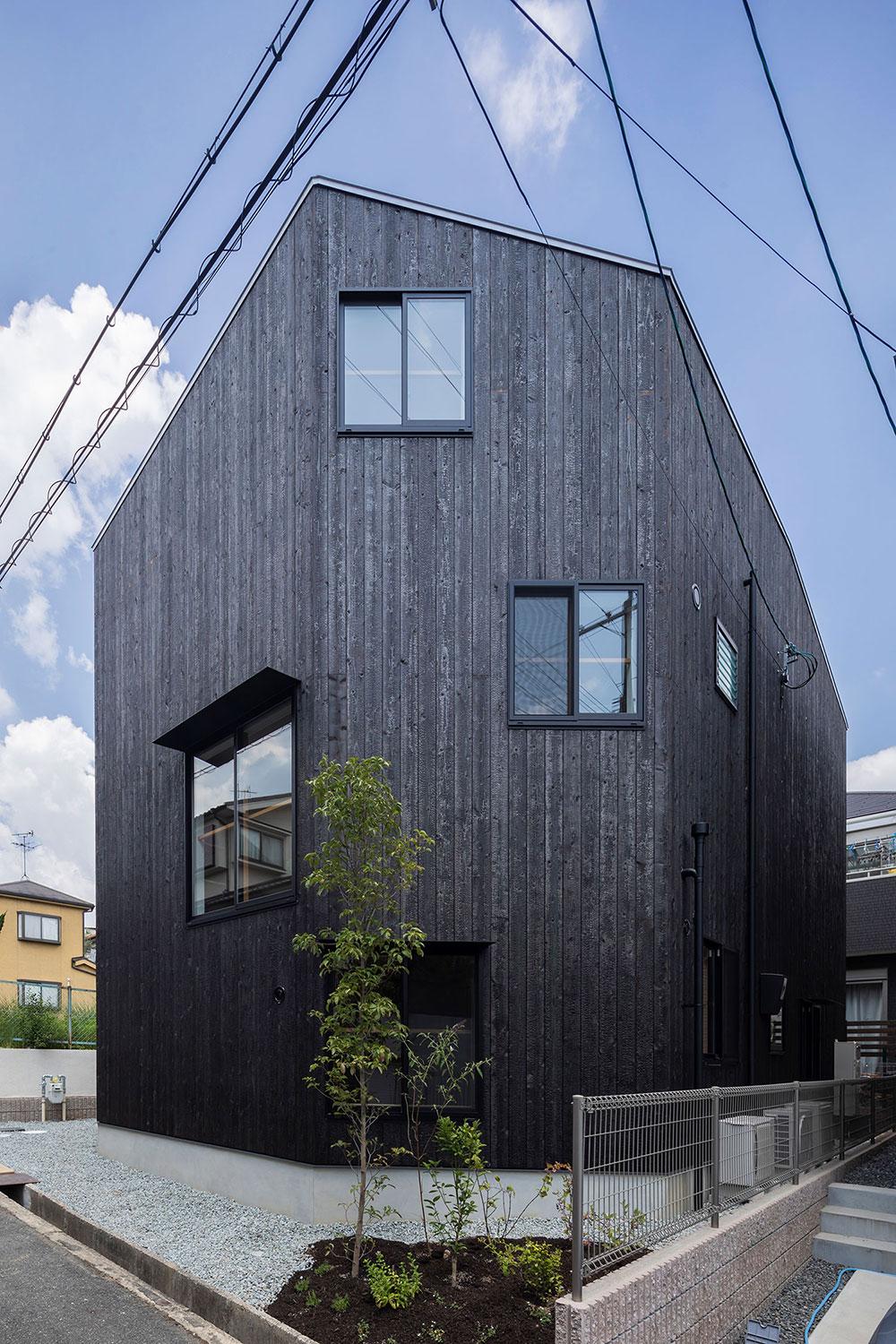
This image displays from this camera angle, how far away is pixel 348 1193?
7.46 meters

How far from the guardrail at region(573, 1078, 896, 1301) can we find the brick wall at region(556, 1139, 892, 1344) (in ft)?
0.31

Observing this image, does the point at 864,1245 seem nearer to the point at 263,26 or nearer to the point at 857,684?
the point at 263,26

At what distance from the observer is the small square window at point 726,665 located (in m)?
10.1

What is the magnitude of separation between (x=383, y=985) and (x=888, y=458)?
504 centimetres

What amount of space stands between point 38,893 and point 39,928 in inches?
42.3

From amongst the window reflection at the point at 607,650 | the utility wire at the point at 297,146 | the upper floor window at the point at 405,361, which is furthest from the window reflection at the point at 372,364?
the window reflection at the point at 607,650

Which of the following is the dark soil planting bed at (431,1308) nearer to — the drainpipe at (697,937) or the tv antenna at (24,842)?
the drainpipe at (697,937)

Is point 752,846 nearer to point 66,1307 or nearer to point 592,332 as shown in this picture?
point 592,332

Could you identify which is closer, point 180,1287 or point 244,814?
point 180,1287

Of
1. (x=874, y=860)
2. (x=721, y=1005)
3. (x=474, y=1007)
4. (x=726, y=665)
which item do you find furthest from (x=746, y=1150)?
(x=874, y=860)

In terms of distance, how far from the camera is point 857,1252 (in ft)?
25.8

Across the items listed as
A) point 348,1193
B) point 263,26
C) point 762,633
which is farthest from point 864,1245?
point 263,26

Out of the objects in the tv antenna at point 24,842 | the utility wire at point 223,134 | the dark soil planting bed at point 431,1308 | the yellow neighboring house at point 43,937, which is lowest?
the yellow neighboring house at point 43,937

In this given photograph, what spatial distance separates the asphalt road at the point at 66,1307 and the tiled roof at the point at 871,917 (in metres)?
18.3
